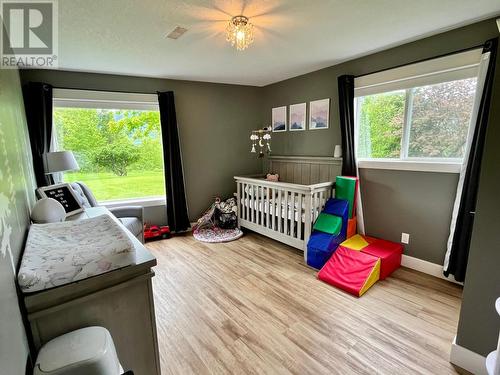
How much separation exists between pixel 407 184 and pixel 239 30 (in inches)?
86.8

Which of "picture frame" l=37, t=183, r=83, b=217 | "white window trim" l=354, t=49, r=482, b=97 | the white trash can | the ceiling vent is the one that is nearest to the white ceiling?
the ceiling vent

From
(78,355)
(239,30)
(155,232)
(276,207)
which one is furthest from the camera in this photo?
(155,232)

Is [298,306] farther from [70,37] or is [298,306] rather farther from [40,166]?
[40,166]

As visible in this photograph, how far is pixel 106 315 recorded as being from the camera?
1042 mm

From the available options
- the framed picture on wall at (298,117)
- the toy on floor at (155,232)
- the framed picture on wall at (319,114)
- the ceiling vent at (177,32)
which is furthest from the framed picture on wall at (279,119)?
the toy on floor at (155,232)

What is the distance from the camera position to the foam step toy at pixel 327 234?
8.93 ft

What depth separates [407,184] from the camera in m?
2.67

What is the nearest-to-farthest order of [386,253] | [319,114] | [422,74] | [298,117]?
1. [422,74]
2. [386,253]
3. [319,114]
4. [298,117]

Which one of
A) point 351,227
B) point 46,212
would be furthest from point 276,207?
point 46,212

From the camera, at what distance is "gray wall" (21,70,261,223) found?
12.6 feet

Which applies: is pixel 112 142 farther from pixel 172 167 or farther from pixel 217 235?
pixel 217 235

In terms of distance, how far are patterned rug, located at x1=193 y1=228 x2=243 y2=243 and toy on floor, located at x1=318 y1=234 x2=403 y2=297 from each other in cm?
148

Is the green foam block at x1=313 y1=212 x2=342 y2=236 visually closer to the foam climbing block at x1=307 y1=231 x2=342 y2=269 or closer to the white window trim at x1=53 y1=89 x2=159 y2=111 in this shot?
the foam climbing block at x1=307 y1=231 x2=342 y2=269

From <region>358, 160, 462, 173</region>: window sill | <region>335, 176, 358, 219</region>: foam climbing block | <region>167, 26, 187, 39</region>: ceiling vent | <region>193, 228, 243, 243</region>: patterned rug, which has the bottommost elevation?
<region>193, 228, 243, 243</region>: patterned rug
